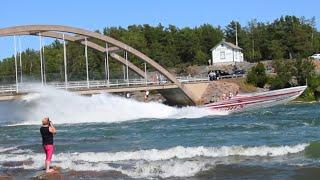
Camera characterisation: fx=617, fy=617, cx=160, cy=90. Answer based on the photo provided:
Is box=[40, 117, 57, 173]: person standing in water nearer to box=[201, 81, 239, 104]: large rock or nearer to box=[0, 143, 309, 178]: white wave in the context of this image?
box=[0, 143, 309, 178]: white wave

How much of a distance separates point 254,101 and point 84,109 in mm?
16804

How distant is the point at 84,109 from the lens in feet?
202

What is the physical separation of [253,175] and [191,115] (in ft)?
126

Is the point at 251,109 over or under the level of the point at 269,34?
under

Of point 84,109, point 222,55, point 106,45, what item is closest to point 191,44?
point 222,55

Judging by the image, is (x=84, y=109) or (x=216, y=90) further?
(x=216, y=90)

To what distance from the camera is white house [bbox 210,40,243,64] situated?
12600cm

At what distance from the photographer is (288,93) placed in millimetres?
62000

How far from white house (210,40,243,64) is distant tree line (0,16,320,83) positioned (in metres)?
3.13

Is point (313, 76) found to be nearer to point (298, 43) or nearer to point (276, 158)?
point (298, 43)

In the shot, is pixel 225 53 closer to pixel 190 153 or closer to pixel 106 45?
pixel 106 45

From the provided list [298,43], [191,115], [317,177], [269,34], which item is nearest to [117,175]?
[317,177]

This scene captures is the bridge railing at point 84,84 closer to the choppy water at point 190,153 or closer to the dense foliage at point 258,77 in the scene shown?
the dense foliage at point 258,77

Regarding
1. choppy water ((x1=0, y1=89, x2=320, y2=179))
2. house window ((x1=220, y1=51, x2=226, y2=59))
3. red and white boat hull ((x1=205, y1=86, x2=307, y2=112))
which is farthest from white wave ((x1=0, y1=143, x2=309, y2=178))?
house window ((x1=220, y1=51, x2=226, y2=59))
